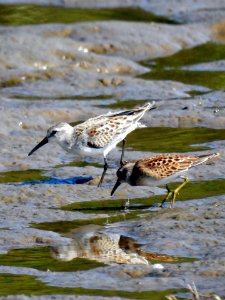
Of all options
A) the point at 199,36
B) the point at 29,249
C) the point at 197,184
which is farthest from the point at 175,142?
the point at 199,36

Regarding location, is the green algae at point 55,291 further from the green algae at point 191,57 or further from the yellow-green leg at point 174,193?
the green algae at point 191,57

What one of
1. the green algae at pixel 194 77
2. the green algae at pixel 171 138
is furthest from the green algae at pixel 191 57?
the green algae at pixel 171 138

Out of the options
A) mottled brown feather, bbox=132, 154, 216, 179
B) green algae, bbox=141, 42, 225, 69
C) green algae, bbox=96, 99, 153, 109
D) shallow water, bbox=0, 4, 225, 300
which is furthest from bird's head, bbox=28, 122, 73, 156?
green algae, bbox=141, 42, 225, 69

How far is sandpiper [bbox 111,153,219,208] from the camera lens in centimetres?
1149

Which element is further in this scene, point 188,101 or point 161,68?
point 161,68

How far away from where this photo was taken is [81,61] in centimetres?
1995

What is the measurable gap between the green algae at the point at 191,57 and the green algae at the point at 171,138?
17.3 ft

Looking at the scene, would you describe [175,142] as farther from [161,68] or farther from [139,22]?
[139,22]

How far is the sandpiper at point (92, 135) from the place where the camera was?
42.9 ft

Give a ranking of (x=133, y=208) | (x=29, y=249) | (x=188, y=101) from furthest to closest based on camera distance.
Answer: (x=188, y=101) < (x=133, y=208) < (x=29, y=249)

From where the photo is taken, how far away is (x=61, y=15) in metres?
23.6

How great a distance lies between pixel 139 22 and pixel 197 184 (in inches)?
424

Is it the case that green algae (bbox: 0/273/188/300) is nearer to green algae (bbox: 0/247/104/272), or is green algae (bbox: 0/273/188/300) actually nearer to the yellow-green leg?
green algae (bbox: 0/247/104/272)

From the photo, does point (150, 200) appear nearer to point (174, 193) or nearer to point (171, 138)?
point (174, 193)
